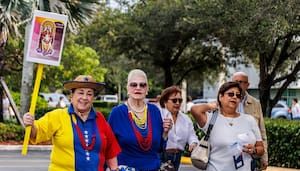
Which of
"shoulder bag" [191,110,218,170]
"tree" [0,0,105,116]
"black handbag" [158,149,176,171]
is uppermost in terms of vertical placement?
"tree" [0,0,105,116]

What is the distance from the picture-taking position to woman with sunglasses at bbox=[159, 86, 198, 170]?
6.19m

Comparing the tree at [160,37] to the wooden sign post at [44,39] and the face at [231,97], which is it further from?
the wooden sign post at [44,39]

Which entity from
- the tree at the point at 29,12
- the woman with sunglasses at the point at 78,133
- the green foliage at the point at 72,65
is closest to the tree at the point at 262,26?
the tree at the point at 29,12

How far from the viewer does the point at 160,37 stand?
2541cm

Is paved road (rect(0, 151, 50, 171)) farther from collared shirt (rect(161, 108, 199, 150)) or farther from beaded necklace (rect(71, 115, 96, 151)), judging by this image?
beaded necklace (rect(71, 115, 96, 151))

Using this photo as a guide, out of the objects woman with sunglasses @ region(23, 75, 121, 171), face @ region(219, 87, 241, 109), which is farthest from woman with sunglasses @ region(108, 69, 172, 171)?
face @ region(219, 87, 241, 109)

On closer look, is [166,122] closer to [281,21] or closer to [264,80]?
[281,21]

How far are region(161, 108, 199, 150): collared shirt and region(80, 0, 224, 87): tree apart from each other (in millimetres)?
14813

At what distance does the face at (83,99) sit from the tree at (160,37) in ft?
53.2

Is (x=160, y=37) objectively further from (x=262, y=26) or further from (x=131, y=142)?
(x=131, y=142)

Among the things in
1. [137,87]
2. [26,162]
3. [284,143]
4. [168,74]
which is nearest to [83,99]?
[137,87]

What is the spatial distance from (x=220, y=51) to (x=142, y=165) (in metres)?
23.1

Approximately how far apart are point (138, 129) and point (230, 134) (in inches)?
31.0

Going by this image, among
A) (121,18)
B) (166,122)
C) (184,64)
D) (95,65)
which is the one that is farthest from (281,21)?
(95,65)
